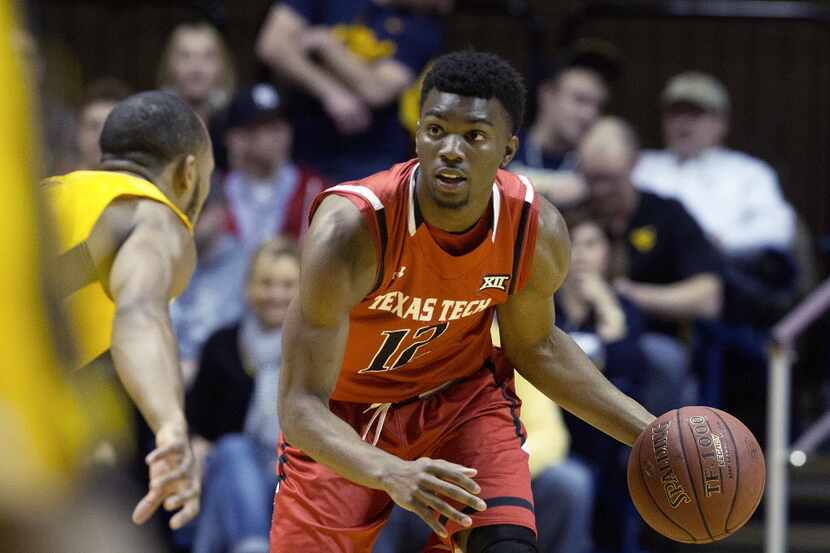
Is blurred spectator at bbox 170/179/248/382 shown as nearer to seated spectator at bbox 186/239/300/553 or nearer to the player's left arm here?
seated spectator at bbox 186/239/300/553

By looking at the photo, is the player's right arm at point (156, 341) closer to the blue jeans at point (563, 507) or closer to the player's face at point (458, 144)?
the player's face at point (458, 144)

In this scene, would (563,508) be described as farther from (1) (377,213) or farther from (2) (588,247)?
(1) (377,213)

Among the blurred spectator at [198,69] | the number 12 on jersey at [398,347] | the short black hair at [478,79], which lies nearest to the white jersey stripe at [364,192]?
the short black hair at [478,79]

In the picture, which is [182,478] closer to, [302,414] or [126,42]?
[302,414]

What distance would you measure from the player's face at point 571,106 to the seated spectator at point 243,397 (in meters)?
1.71

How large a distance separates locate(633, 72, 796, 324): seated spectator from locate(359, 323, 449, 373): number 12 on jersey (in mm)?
3372

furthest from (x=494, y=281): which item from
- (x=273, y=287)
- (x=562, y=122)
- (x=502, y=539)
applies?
(x=562, y=122)

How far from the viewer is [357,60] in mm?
6723

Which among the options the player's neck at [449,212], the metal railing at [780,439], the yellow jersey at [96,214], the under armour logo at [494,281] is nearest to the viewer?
the player's neck at [449,212]

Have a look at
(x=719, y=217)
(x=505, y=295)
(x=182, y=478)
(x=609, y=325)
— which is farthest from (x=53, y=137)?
(x=719, y=217)

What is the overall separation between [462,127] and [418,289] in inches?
17.6

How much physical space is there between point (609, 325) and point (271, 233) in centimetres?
176

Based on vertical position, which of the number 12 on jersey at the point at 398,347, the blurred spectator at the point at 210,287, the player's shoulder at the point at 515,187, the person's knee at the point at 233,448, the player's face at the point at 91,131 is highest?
the player's shoulder at the point at 515,187

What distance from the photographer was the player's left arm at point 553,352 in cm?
356
